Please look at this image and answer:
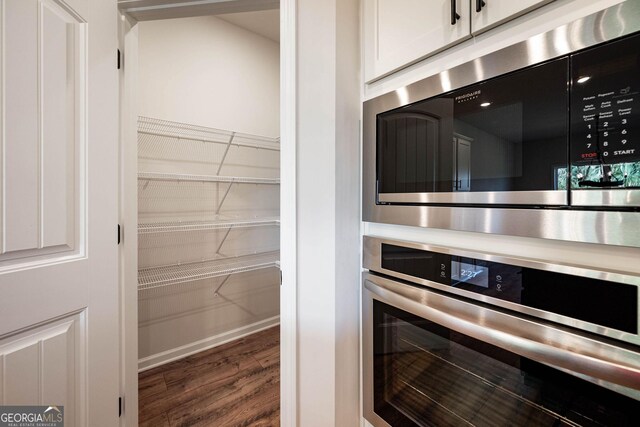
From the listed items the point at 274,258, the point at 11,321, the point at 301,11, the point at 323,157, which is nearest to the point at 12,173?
the point at 11,321

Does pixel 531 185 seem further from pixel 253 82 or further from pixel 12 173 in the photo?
pixel 253 82

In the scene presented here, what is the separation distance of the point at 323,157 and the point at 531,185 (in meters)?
0.60

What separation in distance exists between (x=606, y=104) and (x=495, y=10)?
34cm

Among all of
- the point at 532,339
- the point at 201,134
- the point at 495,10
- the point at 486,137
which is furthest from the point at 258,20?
the point at 532,339

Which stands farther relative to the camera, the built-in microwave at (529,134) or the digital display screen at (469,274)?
the digital display screen at (469,274)

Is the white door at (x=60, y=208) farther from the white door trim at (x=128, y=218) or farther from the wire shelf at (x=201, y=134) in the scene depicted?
the wire shelf at (x=201, y=134)

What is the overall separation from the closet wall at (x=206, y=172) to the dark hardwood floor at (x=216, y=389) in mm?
186

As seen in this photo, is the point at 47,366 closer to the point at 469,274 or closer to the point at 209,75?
A: the point at 469,274

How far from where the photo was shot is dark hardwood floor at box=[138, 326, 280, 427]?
161 cm

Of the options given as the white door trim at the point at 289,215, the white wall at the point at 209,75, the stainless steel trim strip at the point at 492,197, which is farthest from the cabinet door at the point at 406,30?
the white wall at the point at 209,75

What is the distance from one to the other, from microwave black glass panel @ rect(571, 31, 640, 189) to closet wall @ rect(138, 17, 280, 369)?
229 cm

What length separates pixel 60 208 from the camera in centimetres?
92

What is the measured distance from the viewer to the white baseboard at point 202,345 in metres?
2.12

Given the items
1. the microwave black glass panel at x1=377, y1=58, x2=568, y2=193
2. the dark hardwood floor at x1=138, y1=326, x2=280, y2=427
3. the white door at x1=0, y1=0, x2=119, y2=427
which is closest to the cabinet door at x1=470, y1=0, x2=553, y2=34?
the microwave black glass panel at x1=377, y1=58, x2=568, y2=193
